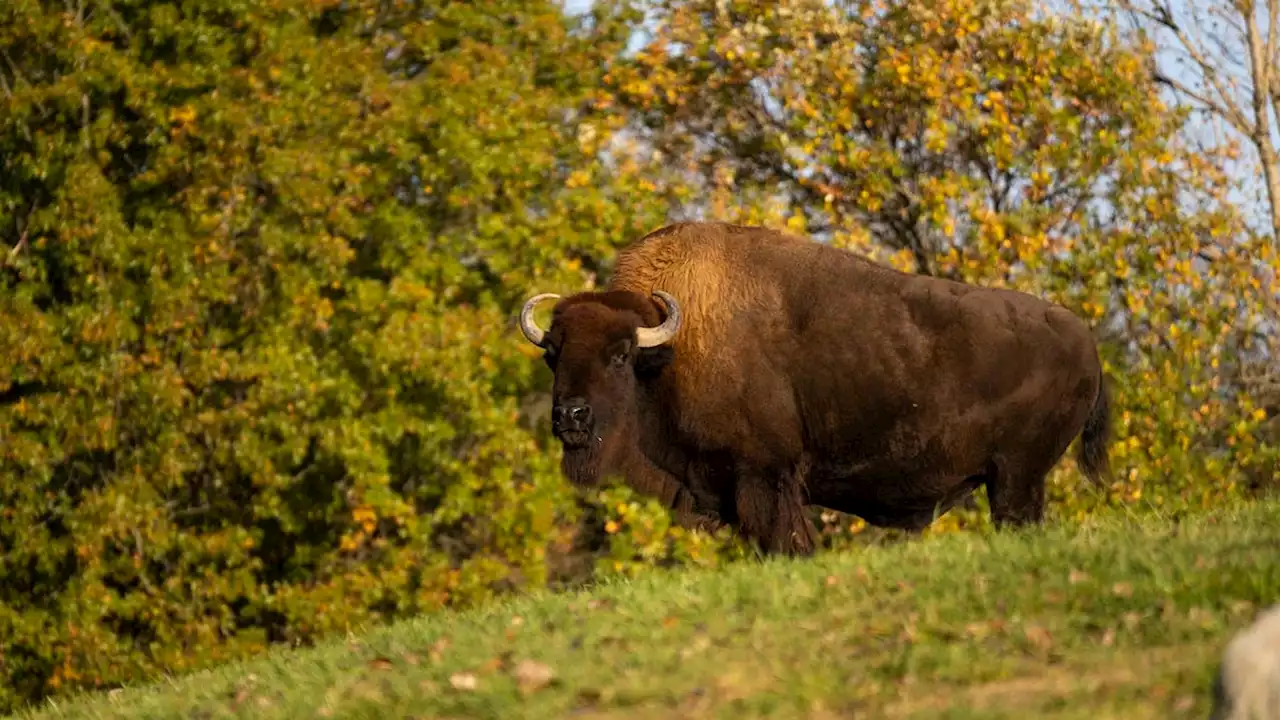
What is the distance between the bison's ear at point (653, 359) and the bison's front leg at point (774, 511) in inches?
33.3

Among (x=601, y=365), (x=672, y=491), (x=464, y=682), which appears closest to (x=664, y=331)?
(x=601, y=365)

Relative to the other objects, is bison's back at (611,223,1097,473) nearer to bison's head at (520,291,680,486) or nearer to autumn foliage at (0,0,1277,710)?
bison's head at (520,291,680,486)

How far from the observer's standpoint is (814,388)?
12.7m

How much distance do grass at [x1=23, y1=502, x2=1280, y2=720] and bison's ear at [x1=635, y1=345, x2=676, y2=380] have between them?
219 cm

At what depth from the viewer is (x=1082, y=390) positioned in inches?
512

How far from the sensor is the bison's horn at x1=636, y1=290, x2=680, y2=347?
12.6 meters

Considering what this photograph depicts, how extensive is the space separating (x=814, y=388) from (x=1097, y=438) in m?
2.18

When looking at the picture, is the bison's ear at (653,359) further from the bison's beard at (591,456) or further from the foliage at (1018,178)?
the foliage at (1018,178)


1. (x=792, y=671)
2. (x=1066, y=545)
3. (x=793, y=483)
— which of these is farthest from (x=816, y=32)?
(x=792, y=671)

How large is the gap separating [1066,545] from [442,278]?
699 inches

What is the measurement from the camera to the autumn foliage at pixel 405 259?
24391mm

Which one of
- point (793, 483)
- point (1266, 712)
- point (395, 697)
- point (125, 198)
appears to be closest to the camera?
point (1266, 712)

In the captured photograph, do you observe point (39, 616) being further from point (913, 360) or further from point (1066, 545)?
point (1066, 545)

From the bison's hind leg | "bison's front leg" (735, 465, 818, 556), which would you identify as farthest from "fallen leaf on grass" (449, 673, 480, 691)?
the bison's hind leg
